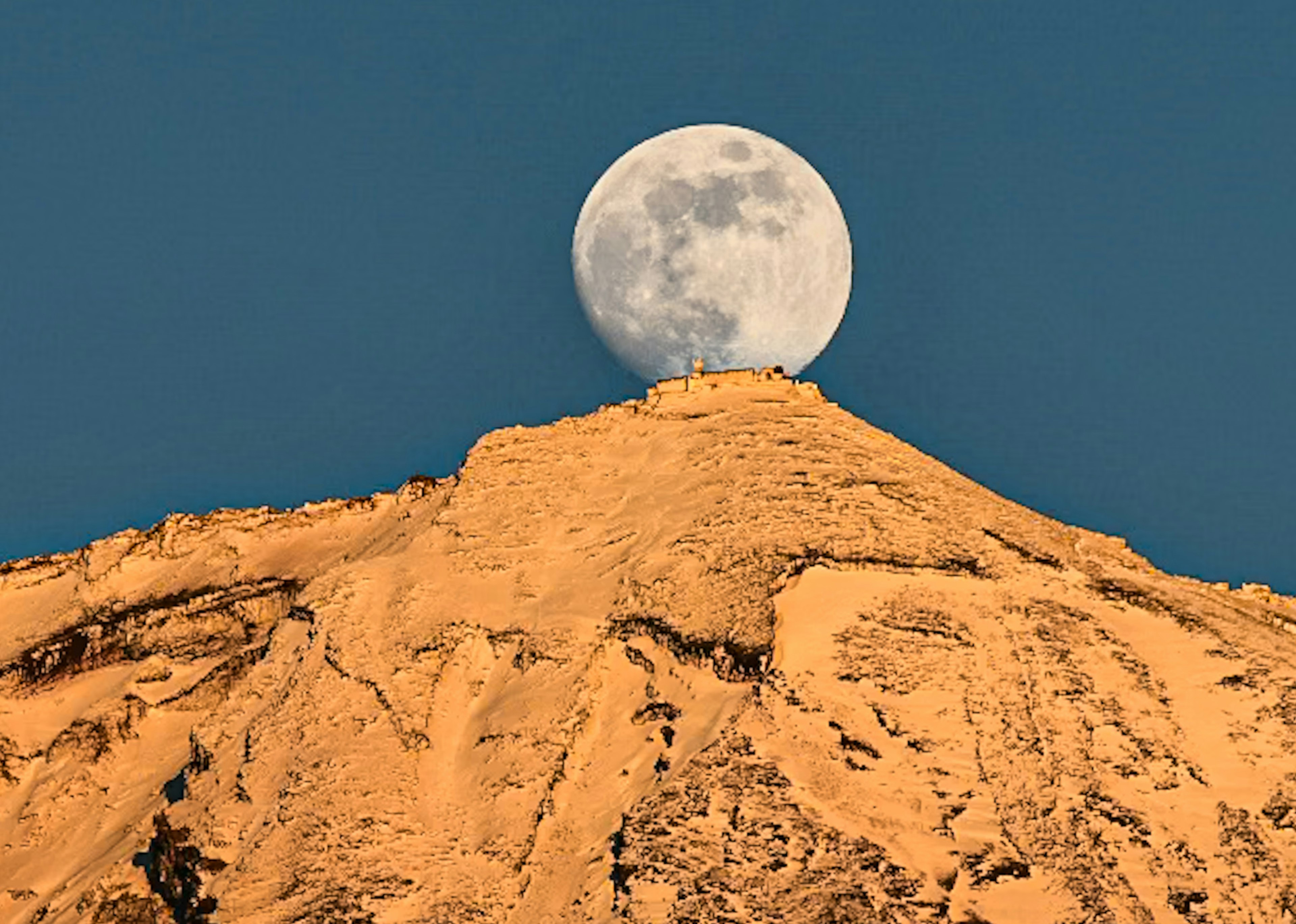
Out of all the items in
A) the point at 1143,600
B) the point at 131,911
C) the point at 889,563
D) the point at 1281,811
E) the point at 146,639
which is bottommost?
the point at 131,911

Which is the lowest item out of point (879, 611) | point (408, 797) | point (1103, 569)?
point (408, 797)

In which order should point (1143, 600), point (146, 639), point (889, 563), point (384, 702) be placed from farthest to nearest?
point (146, 639)
point (1143, 600)
point (889, 563)
point (384, 702)

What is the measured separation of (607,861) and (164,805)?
634 centimetres

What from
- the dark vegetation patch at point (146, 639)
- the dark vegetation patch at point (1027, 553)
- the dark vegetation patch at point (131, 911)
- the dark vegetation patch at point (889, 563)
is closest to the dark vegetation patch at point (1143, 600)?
the dark vegetation patch at point (1027, 553)

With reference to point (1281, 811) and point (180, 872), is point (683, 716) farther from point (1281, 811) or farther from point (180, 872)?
point (1281, 811)

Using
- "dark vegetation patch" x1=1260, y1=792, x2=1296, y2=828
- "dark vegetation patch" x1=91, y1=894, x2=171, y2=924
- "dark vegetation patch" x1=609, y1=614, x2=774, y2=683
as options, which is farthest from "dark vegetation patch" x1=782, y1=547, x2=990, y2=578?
"dark vegetation patch" x1=91, y1=894, x2=171, y2=924

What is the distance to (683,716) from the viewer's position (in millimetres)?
21281

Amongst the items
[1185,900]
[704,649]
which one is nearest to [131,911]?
[704,649]

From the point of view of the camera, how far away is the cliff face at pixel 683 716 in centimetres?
1975

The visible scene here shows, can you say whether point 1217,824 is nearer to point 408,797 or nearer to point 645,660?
point 645,660

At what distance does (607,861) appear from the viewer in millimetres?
19703

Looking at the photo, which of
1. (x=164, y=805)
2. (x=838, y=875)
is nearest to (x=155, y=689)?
(x=164, y=805)

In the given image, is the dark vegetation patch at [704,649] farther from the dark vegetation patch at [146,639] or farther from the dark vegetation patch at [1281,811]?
the dark vegetation patch at [146,639]

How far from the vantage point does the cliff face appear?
19750mm
